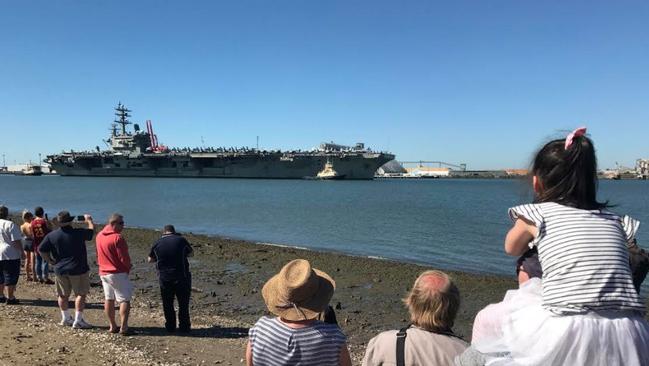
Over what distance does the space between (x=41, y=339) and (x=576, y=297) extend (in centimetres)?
642

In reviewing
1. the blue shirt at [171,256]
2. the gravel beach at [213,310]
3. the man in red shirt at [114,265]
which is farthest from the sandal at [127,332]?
the blue shirt at [171,256]

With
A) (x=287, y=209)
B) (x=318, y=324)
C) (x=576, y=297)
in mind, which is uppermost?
(x=576, y=297)

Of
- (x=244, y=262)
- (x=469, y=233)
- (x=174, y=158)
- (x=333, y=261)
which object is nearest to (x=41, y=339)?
(x=244, y=262)

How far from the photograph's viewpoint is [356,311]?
29.8 feet

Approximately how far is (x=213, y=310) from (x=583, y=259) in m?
7.87

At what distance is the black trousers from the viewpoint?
6777 millimetres

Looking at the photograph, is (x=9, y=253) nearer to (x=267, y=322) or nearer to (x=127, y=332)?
(x=127, y=332)

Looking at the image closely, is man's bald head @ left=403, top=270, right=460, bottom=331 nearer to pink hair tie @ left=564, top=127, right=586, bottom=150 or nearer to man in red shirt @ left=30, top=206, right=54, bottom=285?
pink hair tie @ left=564, top=127, right=586, bottom=150

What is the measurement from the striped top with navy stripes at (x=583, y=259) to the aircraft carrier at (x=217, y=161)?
91587 millimetres

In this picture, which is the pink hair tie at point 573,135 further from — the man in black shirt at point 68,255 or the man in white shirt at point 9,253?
the man in white shirt at point 9,253

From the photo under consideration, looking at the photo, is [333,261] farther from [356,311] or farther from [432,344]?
[432,344]

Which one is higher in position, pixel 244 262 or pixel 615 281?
pixel 615 281

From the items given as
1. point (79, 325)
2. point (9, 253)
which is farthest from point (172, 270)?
point (9, 253)

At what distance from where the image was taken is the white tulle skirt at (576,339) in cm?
183
